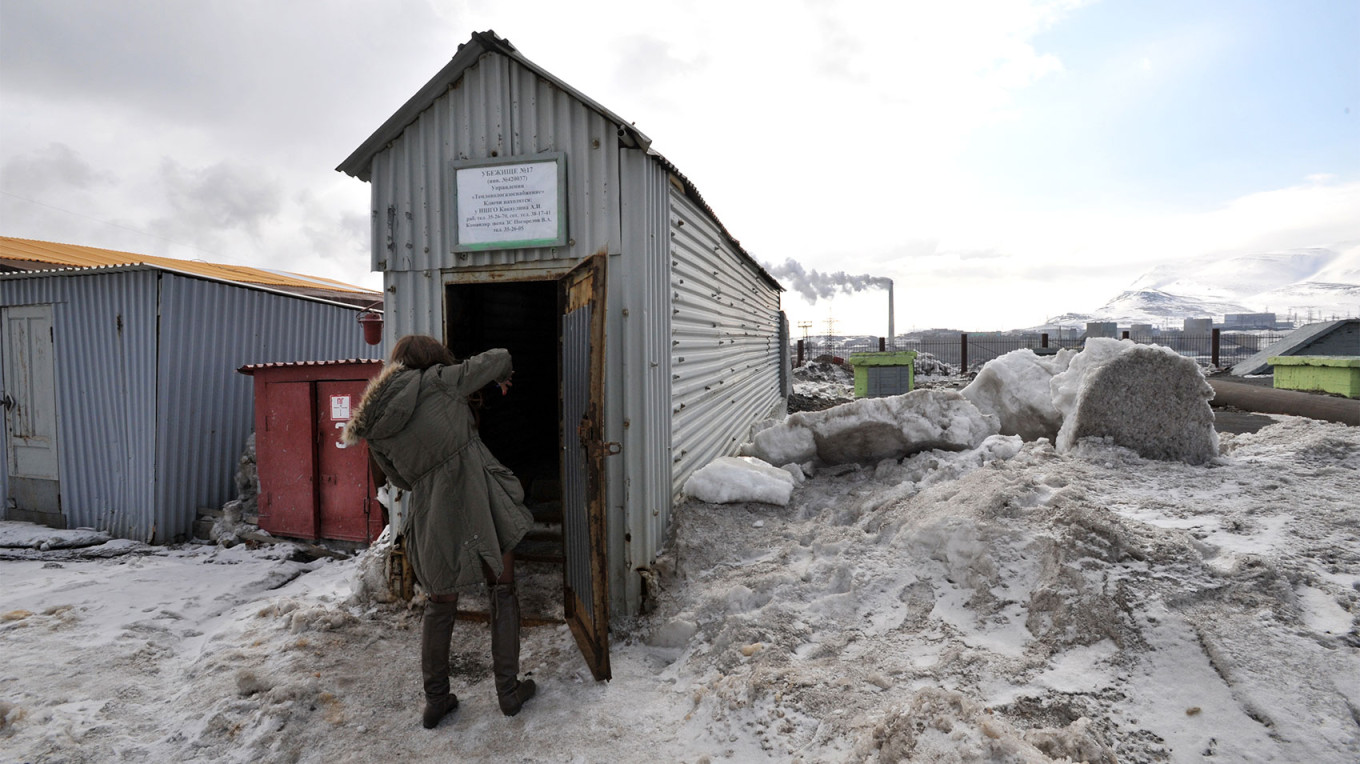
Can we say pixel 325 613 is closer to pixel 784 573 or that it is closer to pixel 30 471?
pixel 784 573

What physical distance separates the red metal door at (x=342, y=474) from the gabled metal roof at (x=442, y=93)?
280cm

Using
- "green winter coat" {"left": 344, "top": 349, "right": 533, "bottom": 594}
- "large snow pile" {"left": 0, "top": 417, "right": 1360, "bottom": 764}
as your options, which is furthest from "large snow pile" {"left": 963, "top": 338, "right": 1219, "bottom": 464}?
"green winter coat" {"left": 344, "top": 349, "right": 533, "bottom": 594}

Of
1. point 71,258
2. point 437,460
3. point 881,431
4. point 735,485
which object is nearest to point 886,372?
point 881,431

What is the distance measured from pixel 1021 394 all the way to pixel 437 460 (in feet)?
21.8

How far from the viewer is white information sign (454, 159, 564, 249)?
4.93 m

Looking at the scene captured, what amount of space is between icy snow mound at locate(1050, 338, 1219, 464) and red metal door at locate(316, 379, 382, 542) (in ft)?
24.0

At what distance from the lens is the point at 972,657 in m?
3.27

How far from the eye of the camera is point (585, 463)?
4086 millimetres

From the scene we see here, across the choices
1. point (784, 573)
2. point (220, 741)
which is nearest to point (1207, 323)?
point (784, 573)

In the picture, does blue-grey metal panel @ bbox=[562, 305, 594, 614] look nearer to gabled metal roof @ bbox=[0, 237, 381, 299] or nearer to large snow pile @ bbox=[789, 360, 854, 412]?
gabled metal roof @ bbox=[0, 237, 381, 299]

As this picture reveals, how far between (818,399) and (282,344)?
13.0m

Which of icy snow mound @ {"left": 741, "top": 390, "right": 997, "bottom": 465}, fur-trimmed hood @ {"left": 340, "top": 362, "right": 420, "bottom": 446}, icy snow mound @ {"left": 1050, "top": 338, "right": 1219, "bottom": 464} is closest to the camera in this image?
fur-trimmed hood @ {"left": 340, "top": 362, "right": 420, "bottom": 446}

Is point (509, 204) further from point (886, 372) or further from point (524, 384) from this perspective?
point (886, 372)

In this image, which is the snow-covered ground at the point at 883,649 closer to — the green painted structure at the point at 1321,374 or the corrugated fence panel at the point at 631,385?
the corrugated fence panel at the point at 631,385
